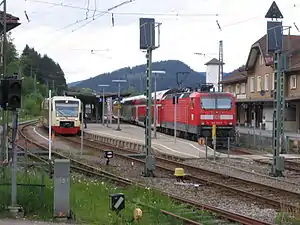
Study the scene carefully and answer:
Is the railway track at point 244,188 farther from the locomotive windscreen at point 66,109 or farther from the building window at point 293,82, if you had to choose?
the building window at point 293,82

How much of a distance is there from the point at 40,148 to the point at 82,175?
457 inches

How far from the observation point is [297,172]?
23672mm

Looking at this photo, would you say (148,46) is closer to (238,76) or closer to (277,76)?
(277,76)

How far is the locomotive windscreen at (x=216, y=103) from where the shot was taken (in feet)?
120

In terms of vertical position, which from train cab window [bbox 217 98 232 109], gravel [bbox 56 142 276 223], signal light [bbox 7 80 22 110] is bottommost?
gravel [bbox 56 142 276 223]

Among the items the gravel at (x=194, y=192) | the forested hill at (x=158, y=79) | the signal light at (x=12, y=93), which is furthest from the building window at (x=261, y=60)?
the signal light at (x=12, y=93)

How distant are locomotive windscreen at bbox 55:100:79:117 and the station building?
45.6 feet

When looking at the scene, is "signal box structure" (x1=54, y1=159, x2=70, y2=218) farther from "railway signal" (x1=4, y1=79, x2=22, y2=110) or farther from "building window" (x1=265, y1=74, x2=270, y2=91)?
"building window" (x1=265, y1=74, x2=270, y2=91)

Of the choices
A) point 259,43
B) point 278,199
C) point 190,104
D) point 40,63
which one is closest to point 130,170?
point 278,199

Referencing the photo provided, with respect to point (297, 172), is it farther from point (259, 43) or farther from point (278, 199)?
point (259, 43)

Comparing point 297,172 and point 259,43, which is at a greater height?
point 259,43

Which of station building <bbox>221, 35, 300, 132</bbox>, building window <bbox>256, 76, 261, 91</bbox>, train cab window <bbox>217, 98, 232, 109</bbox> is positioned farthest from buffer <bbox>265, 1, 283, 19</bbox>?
building window <bbox>256, 76, 261, 91</bbox>

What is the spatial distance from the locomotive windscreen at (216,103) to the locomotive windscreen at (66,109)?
13.2 meters

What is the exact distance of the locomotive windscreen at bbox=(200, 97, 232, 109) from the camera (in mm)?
36500
